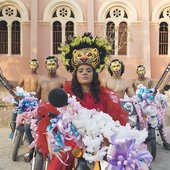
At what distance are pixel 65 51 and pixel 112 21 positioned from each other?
17.0 metres

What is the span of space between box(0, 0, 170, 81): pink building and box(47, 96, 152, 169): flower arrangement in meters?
17.4

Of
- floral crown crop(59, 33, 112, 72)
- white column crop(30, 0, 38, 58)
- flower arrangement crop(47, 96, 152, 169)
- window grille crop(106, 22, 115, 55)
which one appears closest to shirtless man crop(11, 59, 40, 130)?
floral crown crop(59, 33, 112, 72)

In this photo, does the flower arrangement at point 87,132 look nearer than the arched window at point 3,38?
Yes

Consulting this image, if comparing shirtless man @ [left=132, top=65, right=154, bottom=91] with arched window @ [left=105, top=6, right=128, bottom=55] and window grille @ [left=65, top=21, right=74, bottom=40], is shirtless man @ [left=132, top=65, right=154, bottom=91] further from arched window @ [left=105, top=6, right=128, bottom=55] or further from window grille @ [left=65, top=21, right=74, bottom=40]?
window grille @ [left=65, top=21, right=74, bottom=40]

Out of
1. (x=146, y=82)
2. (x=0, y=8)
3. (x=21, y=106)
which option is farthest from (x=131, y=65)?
(x=21, y=106)

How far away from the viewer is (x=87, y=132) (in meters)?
3.48

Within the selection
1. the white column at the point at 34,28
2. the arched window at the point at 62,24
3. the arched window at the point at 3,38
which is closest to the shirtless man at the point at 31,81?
the white column at the point at 34,28

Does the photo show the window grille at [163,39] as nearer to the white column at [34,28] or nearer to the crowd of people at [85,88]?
the white column at [34,28]

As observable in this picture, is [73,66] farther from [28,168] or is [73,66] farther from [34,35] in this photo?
[34,35]

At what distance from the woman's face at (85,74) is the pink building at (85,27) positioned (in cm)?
1685

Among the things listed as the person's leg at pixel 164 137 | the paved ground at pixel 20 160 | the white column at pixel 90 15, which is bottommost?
the paved ground at pixel 20 160

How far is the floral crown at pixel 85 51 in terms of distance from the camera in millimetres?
4328

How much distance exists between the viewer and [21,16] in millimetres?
21094

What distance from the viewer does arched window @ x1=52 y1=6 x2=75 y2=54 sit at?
69.5ft
